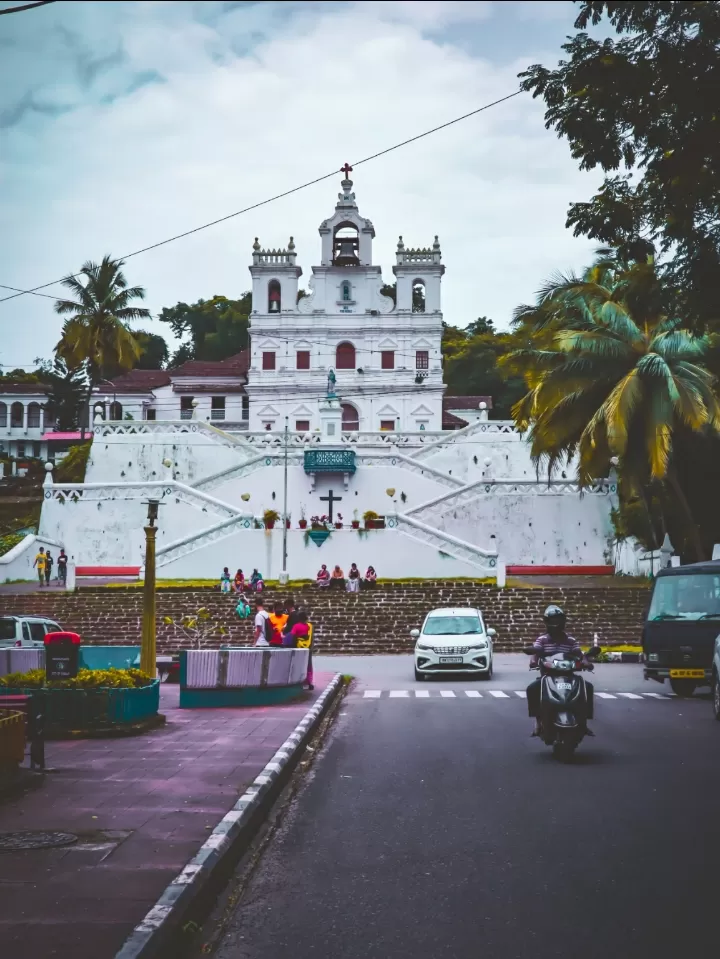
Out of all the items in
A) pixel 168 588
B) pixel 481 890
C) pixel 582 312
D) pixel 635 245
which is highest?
pixel 582 312

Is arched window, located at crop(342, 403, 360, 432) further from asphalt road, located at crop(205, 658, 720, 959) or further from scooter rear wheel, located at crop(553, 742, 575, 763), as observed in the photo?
scooter rear wheel, located at crop(553, 742, 575, 763)

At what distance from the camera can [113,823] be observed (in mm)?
7977

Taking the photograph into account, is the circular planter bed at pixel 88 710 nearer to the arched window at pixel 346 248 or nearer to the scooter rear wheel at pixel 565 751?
the scooter rear wheel at pixel 565 751

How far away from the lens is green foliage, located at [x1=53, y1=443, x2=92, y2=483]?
197ft

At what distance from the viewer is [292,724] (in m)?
14.6

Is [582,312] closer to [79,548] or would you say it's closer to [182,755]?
[79,548]

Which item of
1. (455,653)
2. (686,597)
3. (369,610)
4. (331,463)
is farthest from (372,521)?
(686,597)

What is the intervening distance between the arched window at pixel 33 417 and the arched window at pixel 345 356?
93.6 ft

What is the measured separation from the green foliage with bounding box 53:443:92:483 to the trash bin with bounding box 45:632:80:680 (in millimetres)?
47191

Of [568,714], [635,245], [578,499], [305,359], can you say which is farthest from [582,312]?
[305,359]

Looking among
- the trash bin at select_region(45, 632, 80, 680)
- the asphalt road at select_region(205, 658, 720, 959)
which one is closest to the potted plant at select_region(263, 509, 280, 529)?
the trash bin at select_region(45, 632, 80, 680)

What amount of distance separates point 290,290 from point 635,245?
55497 mm

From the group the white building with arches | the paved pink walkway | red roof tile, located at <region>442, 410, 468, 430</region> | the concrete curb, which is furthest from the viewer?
red roof tile, located at <region>442, 410, 468, 430</region>

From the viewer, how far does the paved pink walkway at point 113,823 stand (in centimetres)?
543
